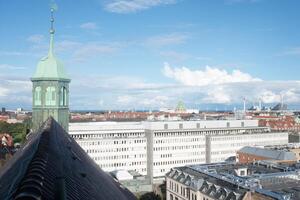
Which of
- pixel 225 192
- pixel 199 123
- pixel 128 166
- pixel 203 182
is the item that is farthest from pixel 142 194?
pixel 199 123

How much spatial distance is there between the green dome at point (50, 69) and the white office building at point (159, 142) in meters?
63.3

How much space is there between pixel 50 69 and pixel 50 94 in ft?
8.34

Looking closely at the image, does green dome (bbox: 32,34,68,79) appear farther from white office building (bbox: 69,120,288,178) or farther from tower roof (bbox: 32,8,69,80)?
white office building (bbox: 69,120,288,178)

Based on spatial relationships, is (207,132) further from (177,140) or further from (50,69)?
(50,69)

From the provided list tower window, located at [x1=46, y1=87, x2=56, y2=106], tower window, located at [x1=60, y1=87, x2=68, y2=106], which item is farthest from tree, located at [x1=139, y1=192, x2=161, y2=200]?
tower window, located at [x1=46, y1=87, x2=56, y2=106]

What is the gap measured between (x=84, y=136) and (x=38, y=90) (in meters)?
68.9

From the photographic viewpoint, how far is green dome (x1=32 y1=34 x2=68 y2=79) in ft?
108

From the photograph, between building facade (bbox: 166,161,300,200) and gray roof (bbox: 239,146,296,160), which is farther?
gray roof (bbox: 239,146,296,160)

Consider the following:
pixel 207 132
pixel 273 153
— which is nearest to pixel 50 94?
pixel 273 153

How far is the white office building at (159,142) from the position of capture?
98688mm

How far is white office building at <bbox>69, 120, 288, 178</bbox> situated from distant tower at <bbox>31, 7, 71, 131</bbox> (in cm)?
6391

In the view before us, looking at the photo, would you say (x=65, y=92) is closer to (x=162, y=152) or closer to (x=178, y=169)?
(x=178, y=169)

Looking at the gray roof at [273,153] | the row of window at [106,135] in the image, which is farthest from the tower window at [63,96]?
the row of window at [106,135]

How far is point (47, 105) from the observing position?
104 feet
